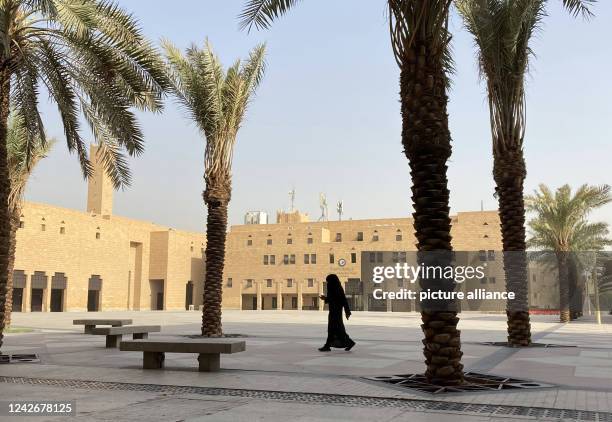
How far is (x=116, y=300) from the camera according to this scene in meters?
72.5

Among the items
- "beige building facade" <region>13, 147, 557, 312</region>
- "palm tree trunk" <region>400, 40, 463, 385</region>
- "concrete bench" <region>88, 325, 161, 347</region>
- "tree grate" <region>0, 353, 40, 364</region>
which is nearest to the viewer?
"palm tree trunk" <region>400, 40, 463, 385</region>

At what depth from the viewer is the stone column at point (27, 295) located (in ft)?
188

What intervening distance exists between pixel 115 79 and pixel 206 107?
634 centimetres

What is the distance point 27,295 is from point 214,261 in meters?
45.9

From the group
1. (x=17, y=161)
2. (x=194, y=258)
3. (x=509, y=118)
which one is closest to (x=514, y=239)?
(x=509, y=118)

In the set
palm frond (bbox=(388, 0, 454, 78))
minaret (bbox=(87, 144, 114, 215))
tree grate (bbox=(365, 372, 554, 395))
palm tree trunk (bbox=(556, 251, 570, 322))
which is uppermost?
minaret (bbox=(87, 144, 114, 215))

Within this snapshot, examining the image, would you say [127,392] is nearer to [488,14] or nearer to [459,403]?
[459,403]

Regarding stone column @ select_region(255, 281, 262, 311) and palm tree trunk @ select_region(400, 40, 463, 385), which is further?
stone column @ select_region(255, 281, 262, 311)

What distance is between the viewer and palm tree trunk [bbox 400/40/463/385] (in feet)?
27.9

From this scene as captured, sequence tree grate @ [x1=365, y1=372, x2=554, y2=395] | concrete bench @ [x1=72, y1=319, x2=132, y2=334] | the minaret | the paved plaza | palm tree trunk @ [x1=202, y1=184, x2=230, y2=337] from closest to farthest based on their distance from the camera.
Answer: the paved plaza, tree grate @ [x1=365, y1=372, x2=554, y2=395], concrete bench @ [x1=72, y1=319, x2=132, y2=334], palm tree trunk @ [x1=202, y1=184, x2=230, y2=337], the minaret

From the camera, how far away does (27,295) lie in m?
57.9

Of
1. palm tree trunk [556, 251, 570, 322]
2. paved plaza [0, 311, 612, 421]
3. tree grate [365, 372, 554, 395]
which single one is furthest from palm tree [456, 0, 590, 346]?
palm tree trunk [556, 251, 570, 322]

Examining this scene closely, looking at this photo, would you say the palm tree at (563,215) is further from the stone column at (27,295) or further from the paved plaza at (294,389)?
the stone column at (27,295)

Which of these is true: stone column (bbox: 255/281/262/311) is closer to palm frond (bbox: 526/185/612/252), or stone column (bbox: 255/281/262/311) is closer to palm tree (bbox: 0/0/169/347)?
palm frond (bbox: 526/185/612/252)
